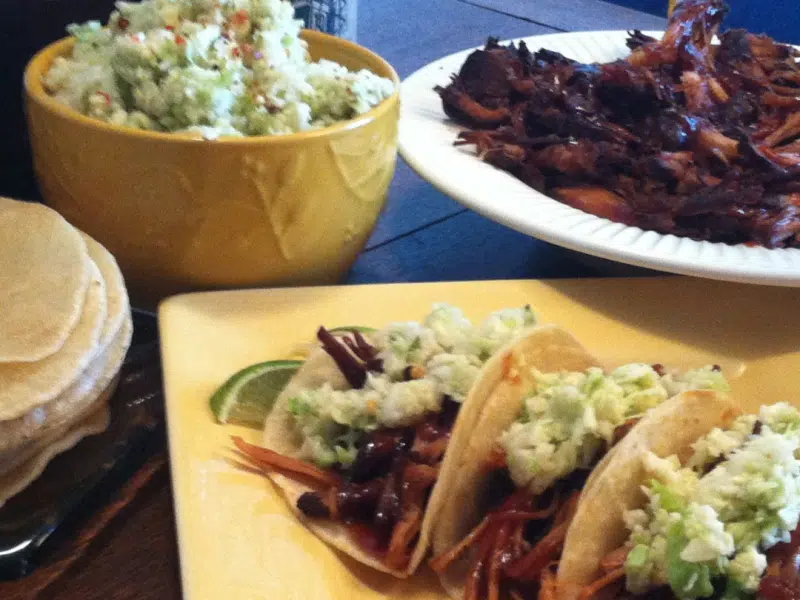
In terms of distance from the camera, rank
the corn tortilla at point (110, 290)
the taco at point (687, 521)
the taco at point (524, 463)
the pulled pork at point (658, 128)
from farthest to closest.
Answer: the pulled pork at point (658, 128)
the corn tortilla at point (110, 290)
the taco at point (524, 463)
the taco at point (687, 521)

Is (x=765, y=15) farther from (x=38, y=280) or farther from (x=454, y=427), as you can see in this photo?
(x=38, y=280)

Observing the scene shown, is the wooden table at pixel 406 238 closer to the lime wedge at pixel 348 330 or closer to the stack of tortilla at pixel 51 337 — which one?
the stack of tortilla at pixel 51 337

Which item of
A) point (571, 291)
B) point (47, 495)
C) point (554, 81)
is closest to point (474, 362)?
point (571, 291)

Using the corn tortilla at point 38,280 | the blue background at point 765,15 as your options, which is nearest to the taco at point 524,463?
the corn tortilla at point 38,280

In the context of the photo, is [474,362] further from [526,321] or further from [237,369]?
[237,369]

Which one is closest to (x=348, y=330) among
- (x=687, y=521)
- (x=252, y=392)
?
(x=252, y=392)
